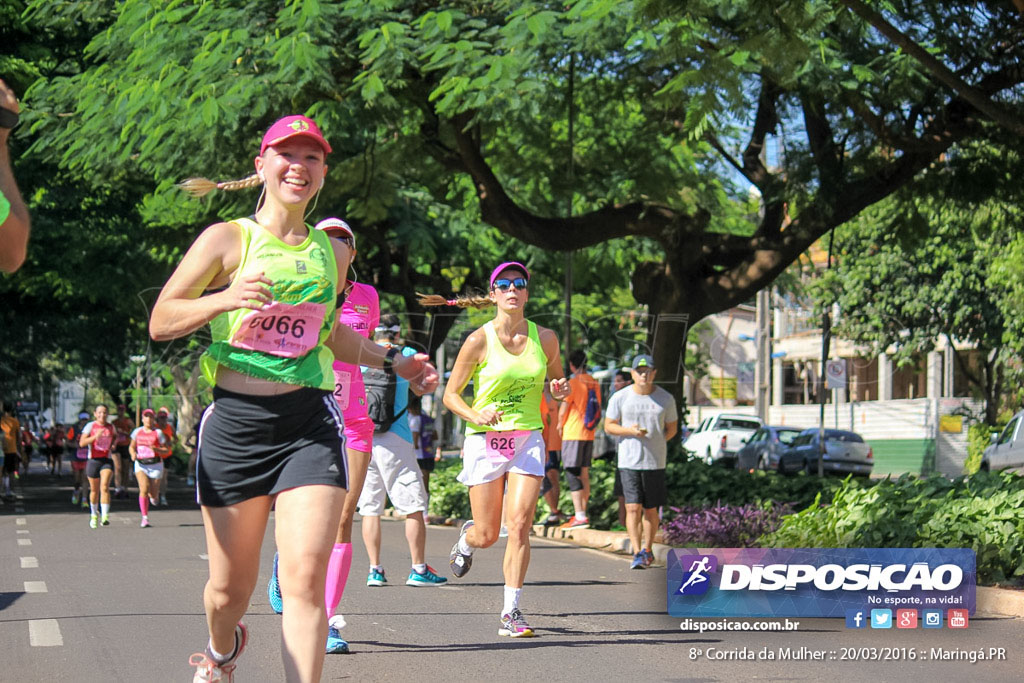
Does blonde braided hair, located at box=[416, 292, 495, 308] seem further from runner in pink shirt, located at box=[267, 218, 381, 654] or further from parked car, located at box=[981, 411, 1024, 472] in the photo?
parked car, located at box=[981, 411, 1024, 472]

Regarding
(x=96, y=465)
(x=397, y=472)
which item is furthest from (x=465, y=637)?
(x=96, y=465)

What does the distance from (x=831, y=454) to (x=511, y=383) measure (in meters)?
28.5

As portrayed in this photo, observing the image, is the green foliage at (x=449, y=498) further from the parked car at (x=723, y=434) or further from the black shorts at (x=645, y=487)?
the parked car at (x=723, y=434)

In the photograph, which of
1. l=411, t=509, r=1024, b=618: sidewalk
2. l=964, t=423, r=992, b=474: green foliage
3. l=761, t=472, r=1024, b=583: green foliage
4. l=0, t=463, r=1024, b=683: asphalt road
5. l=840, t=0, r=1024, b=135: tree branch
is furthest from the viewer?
l=964, t=423, r=992, b=474: green foliage

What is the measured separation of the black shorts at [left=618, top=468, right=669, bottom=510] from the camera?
38.1 ft

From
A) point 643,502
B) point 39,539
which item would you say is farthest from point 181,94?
point 643,502

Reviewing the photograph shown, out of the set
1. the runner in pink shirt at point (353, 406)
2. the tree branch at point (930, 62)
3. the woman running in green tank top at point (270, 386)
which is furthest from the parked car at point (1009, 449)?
the woman running in green tank top at point (270, 386)

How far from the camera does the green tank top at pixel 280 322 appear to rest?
15.4ft

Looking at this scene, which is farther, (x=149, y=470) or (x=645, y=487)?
(x=149, y=470)

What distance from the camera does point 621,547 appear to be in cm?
1401

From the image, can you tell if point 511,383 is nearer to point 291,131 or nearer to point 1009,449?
point 291,131

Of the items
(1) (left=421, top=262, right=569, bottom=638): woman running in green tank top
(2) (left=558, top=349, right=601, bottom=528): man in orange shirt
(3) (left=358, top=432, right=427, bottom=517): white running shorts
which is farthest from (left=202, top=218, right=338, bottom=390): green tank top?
(2) (left=558, top=349, right=601, bottom=528): man in orange shirt

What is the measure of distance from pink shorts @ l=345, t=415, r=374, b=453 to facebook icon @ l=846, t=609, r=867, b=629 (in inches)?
107

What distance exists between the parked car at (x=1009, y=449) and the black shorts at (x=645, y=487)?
1246 centimetres
